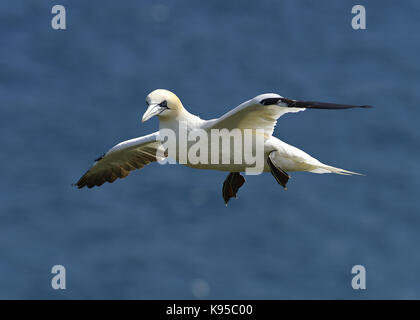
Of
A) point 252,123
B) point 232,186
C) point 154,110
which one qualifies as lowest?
point 232,186

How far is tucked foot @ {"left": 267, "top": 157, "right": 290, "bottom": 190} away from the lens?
16266mm

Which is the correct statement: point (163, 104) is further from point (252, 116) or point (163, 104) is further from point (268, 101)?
point (268, 101)

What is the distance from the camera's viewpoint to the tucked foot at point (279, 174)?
53.4 ft

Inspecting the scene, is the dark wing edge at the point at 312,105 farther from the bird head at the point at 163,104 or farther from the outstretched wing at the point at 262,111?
the bird head at the point at 163,104

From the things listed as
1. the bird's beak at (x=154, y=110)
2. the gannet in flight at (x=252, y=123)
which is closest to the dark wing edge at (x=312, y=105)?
the gannet in flight at (x=252, y=123)

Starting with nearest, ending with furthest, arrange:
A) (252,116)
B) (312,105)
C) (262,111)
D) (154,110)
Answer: (312,105) < (262,111) < (252,116) < (154,110)

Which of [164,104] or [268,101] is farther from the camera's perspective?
[164,104]

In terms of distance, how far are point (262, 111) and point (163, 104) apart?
1.58 metres

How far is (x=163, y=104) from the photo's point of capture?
638 inches

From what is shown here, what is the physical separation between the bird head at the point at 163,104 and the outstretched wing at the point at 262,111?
62 cm

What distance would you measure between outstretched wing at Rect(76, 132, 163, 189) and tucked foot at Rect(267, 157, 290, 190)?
209 cm
